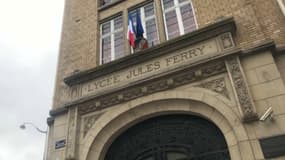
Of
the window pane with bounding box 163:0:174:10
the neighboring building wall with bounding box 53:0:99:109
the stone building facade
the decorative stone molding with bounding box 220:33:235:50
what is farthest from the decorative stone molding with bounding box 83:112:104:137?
the window pane with bounding box 163:0:174:10

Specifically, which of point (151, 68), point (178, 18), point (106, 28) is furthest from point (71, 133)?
point (178, 18)

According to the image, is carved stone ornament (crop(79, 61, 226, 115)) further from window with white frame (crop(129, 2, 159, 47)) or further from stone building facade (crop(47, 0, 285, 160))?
window with white frame (crop(129, 2, 159, 47))

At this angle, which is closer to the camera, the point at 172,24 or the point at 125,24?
the point at 172,24

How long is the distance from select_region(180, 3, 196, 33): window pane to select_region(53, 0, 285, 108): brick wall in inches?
11.0

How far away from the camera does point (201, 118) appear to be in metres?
6.61

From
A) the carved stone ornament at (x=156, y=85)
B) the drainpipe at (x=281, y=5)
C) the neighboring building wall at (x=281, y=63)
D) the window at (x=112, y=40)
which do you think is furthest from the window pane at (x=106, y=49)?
the drainpipe at (x=281, y=5)

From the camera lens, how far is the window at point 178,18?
8.12m

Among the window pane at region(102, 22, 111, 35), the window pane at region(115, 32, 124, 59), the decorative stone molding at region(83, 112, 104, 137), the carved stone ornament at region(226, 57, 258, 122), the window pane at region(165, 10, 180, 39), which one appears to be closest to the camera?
the carved stone ornament at region(226, 57, 258, 122)

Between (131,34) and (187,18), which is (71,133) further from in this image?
(187,18)

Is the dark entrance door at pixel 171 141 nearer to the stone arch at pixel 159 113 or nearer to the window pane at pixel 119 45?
the stone arch at pixel 159 113

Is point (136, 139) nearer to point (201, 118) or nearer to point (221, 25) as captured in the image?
point (201, 118)

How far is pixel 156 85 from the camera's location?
22.9 ft

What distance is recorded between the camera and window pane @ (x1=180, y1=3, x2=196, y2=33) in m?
8.05

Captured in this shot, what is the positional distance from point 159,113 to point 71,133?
252 centimetres
